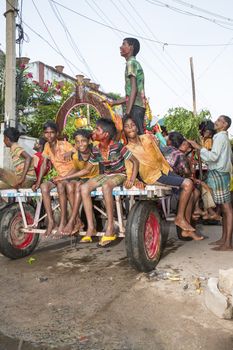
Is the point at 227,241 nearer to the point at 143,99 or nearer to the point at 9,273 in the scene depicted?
the point at 143,99

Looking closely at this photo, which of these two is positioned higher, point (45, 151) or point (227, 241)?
point (45, 151)

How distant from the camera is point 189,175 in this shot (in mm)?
5156

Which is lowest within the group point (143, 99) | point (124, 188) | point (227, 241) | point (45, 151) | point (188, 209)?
point (227, 241)

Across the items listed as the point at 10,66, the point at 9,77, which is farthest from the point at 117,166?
the point at 10,66

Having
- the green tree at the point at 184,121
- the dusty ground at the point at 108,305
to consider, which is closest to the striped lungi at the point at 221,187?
the dusty ground at the point at 108,305

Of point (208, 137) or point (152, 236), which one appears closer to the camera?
point (152, 236)

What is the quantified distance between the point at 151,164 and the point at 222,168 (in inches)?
41.6

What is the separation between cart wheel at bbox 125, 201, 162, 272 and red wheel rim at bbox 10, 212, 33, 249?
1.84 m

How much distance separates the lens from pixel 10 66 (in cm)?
870

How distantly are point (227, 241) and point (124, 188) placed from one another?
1.84 meters

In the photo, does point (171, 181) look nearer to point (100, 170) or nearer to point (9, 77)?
point (100, 170)

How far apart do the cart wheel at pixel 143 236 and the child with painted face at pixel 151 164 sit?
1.25ft

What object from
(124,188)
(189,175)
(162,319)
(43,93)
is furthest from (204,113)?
(162,319)

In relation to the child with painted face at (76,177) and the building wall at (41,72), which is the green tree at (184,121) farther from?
the child with painted face at (76,177)
